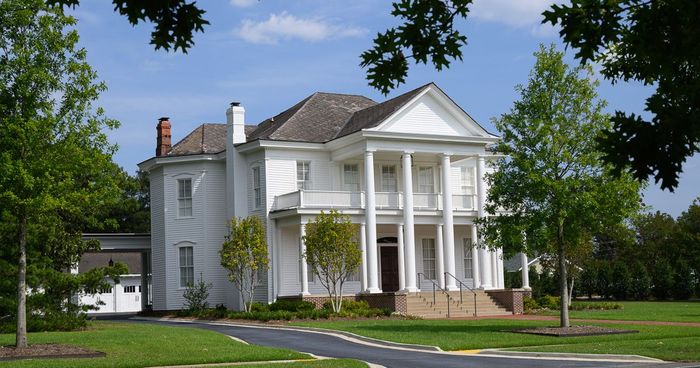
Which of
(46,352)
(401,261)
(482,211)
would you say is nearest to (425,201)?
(482,211)

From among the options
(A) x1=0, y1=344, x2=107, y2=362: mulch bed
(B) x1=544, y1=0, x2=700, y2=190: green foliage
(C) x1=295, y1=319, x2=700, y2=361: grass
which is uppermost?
(B) x1=544, y1=0, x2=700, y2=190: green foliage

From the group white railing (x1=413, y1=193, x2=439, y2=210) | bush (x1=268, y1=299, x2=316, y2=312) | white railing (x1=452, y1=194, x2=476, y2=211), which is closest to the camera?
bush (x1=268, y1=299, x2=316, y2=312)

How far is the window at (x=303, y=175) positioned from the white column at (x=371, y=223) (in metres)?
3.30

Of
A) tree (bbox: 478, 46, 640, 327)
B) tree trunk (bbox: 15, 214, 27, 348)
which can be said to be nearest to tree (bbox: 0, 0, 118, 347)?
tree trunk (bbox: 15, 214, 27, 348)

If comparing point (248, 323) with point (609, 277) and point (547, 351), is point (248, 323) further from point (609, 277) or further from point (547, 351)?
point (609, 277)

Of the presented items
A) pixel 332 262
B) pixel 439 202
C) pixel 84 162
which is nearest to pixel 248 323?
pixel 332 262

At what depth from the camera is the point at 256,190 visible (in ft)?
127

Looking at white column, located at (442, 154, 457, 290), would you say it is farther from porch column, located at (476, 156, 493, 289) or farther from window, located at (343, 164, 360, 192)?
window, located at (343, 164, 360, 192)

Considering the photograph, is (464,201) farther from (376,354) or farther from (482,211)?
(376,354)

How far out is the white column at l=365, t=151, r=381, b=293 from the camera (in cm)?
3619

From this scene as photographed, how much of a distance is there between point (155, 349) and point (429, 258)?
72.6ft

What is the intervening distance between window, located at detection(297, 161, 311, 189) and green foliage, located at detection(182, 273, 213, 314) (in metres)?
6.20

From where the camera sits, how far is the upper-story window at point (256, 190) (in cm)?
3856

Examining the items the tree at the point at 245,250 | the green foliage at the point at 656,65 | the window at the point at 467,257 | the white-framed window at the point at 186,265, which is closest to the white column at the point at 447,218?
the window at the point at 467,257
